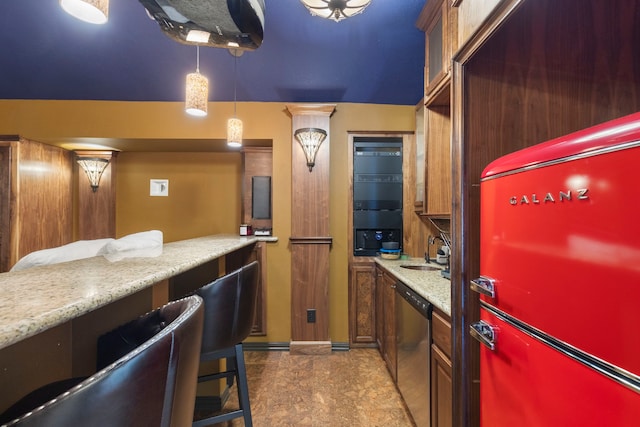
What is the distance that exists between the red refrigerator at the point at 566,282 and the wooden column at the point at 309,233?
1958 millimetres

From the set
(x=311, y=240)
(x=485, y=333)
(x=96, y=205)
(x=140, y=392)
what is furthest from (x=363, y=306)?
(x=96, y=205)

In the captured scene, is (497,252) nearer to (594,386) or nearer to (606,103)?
(594,386)

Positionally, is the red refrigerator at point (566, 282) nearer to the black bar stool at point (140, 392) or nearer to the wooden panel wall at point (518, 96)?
the wooden panel wall at point (518, 96)

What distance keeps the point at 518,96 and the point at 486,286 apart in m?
0.76

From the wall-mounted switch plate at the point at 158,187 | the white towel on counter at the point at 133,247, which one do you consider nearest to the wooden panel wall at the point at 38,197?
the wall-mounted switch plate at the point at 158,187

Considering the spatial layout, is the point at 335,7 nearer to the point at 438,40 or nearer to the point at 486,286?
the point at 438,40

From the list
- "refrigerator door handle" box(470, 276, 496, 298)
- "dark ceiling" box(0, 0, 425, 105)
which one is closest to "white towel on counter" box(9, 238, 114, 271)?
"refrigerator door handle" box(470, 276, 496, 298)

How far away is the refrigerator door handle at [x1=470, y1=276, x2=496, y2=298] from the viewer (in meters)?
0.90

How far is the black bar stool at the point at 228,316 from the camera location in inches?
46.3

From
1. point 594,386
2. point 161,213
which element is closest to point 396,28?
point 594,386

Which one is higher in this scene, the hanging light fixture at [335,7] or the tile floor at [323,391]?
the hanging light fixture at [335,7]

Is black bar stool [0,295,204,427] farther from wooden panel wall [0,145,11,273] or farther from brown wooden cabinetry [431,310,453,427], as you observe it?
wooden panel wall [0,145,11,273]

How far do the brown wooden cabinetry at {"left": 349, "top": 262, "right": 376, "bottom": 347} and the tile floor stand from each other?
0.42 ft

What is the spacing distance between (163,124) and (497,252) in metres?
3.14
